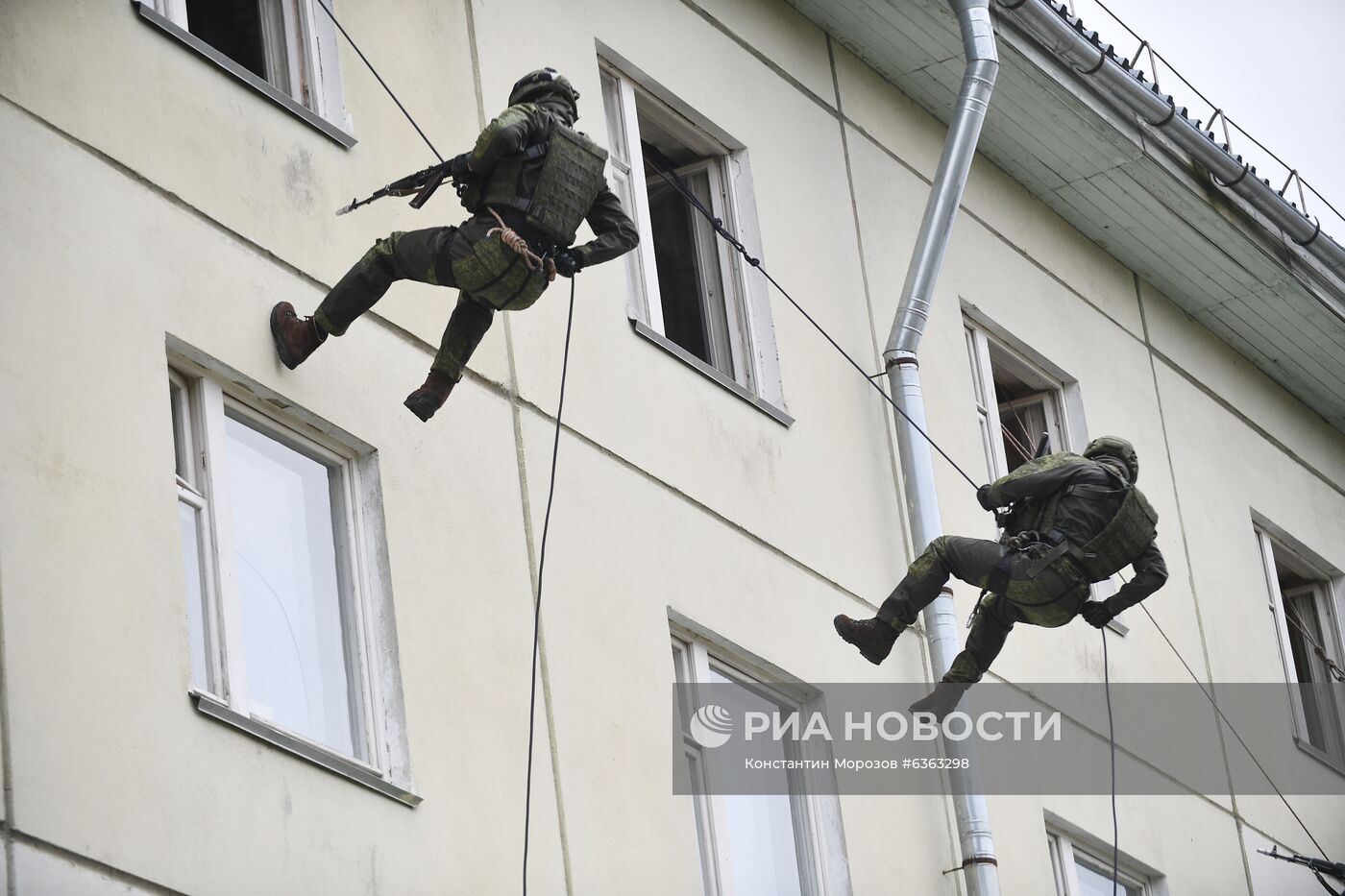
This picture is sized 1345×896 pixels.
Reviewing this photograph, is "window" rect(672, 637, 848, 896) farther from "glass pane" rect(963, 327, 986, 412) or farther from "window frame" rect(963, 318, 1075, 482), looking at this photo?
"glass pane" rect(963, 327, 986, 412)

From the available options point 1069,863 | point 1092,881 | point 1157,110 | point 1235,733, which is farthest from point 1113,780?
point 1157,110

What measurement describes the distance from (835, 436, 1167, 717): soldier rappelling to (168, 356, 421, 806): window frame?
86.6 inches

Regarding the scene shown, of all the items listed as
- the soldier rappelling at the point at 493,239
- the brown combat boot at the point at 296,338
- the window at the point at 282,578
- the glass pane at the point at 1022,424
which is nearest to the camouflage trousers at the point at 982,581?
the soldier rappelling at the point at 493,239

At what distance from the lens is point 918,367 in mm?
14078

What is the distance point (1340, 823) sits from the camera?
54.7 ft

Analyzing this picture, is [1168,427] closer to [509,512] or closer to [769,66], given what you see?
[769,66]

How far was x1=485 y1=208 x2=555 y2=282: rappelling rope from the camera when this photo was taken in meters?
9.44

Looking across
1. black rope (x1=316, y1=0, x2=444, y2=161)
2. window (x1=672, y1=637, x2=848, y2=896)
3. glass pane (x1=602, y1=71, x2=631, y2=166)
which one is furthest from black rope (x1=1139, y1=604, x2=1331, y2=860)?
black rope (x1=316, y1=0, x2=444, y2=161)

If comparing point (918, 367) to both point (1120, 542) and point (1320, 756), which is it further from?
point (1320, 756)

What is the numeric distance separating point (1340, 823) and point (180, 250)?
393 inches

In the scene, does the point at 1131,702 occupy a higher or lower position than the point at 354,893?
higher

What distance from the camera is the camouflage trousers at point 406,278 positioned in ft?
31.6

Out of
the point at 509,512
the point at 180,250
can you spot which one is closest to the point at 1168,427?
the point at 509,512

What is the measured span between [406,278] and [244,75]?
1.20 m
